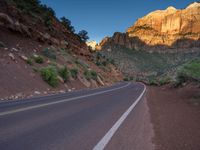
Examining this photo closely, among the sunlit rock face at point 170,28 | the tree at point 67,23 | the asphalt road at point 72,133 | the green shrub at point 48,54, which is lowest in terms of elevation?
the asphalt road at point 72,133

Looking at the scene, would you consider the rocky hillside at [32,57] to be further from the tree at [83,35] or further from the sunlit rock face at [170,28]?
the sunlit rock face at [170,28]

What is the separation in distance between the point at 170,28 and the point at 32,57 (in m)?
173

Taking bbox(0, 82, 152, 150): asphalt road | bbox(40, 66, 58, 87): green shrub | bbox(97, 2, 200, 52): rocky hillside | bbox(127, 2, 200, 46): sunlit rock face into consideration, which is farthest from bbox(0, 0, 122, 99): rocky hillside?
bbox(127, 2, 200, 46): sunlit rock face

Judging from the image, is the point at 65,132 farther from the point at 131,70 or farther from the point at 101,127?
the point at 131,70

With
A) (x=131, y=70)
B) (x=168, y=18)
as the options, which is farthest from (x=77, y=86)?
(x=168, y=18)

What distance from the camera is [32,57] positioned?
27.1m

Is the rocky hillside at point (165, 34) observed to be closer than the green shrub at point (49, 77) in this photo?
No

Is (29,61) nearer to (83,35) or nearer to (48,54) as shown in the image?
(48,54)

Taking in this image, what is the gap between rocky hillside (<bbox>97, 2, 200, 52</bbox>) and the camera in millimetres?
152625

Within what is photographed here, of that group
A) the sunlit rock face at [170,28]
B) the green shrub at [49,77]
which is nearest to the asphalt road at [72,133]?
the green shrub at [49,77]

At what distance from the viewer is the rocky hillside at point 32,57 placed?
1969cm

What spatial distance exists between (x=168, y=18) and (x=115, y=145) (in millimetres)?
206191

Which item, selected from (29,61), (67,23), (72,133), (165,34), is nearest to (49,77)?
(29,61)

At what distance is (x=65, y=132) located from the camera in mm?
5816
